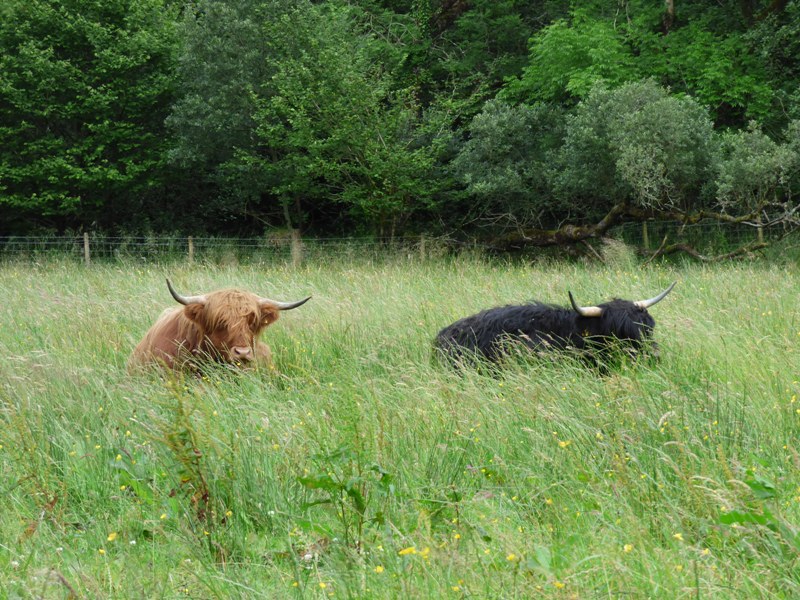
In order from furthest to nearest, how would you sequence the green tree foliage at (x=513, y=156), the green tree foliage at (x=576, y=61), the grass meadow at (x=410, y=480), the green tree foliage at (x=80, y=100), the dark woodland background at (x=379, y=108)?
the green tree foliage at (x=80, y=100) < the green tree foliage at (x=576, y=61) < the green tree foliage at (x=513, y=156) < the dark woodland background at (x=379, y=108) < the grass meadow at (x=410, y=480)

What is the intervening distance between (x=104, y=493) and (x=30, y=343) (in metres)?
3.92

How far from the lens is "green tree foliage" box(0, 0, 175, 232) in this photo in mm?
21203

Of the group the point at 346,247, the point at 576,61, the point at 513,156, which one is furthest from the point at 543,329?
the point at 576,61

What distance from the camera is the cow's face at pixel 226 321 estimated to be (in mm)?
6645

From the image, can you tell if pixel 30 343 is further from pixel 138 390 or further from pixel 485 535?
pixel 485 535

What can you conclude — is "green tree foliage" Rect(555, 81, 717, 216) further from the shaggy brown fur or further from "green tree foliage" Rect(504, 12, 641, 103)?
the shaggy brown fur

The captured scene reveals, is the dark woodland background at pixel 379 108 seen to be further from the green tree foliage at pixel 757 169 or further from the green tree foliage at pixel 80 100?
the green tree foliage at pixel 757 169

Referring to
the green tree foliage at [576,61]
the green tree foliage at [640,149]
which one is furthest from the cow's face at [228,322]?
the green tree foliage at [576,61]

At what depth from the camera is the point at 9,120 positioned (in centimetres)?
2203

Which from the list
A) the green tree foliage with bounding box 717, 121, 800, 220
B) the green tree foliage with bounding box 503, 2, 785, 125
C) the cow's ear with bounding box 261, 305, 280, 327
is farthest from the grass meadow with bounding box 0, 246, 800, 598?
the green tree foliage with bounding box 503, 2, 785, 125

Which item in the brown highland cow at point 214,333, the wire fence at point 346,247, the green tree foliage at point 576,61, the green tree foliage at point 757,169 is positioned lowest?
the wire fence at point 346,247

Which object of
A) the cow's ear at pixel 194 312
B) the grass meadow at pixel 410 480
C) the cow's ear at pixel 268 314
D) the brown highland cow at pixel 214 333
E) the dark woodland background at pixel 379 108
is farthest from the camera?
the dark woodland background at pixel 379 108

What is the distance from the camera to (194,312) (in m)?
6.88

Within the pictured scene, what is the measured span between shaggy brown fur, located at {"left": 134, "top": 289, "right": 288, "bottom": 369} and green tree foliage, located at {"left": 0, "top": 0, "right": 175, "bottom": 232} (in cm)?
1537
